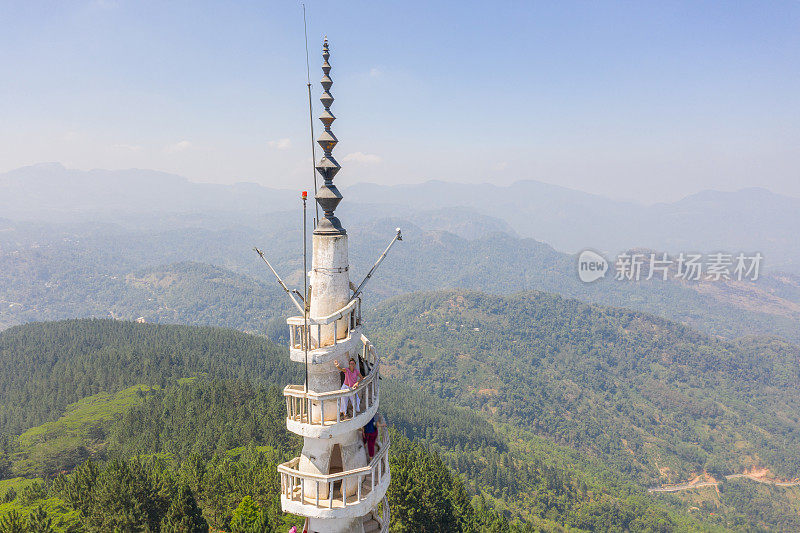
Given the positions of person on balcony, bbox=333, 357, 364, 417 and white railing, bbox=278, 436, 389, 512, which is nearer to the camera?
white railing, bbox=278, 436, 389, 512

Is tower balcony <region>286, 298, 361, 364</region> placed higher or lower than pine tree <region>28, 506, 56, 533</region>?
higher

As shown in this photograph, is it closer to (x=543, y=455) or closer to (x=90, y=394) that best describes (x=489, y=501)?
(x=543, y=455)

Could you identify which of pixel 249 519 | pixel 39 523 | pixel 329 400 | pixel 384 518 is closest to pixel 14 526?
pixel 39 523

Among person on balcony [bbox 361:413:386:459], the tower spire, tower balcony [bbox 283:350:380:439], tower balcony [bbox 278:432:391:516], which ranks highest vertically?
the tower spire

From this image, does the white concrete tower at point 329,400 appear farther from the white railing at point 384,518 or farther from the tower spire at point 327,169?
the white railing at point 384,518

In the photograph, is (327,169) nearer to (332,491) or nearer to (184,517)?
(332,491)

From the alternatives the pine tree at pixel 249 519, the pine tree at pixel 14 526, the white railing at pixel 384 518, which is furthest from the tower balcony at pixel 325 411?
the pine tree at pixel 14 526

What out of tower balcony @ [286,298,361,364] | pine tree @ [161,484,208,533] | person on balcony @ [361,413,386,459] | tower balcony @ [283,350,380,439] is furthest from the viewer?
pine tree @ [161,484,208,533]

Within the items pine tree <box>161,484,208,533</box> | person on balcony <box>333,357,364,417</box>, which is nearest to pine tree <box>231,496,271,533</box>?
pine tree <box>161,484,208,533</box>

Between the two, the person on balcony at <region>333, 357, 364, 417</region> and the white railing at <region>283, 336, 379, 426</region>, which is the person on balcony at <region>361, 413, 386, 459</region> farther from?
the person on balcony at <region>333, 357, 364, 417</region>
